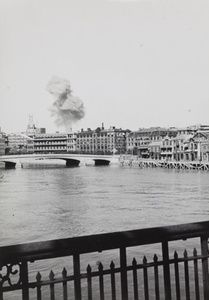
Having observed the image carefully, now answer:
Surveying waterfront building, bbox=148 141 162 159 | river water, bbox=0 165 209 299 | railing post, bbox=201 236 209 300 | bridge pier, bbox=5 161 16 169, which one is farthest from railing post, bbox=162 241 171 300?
waterfront building, bbox=148 141 162 159

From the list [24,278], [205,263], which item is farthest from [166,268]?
[24,278]

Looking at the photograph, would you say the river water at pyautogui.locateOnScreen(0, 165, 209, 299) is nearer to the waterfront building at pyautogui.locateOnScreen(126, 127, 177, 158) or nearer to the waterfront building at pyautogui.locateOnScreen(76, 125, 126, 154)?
the waterfront building at pyautogui.locateOnScreen(76, 125, 126, 154)

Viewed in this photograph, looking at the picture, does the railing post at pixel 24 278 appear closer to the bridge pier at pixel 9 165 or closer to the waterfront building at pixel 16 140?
the waterfront building at pixel 16 140

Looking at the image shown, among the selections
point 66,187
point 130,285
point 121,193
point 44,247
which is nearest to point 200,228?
point 44,247

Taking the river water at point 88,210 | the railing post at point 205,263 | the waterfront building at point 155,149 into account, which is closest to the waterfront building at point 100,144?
the waterfront building at point 155,149

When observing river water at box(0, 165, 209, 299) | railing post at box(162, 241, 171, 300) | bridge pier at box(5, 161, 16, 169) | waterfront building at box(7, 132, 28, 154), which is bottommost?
river water at box(0, 165, 209, 299)

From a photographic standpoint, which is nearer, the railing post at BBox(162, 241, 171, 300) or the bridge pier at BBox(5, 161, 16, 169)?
the railing post at BBox(162, 241, 171, 300)

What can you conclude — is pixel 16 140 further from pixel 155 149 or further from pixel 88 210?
pixel 155 149

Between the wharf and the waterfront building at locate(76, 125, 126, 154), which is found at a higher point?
the waterfront building at locate(76, 125, 126, 154)
